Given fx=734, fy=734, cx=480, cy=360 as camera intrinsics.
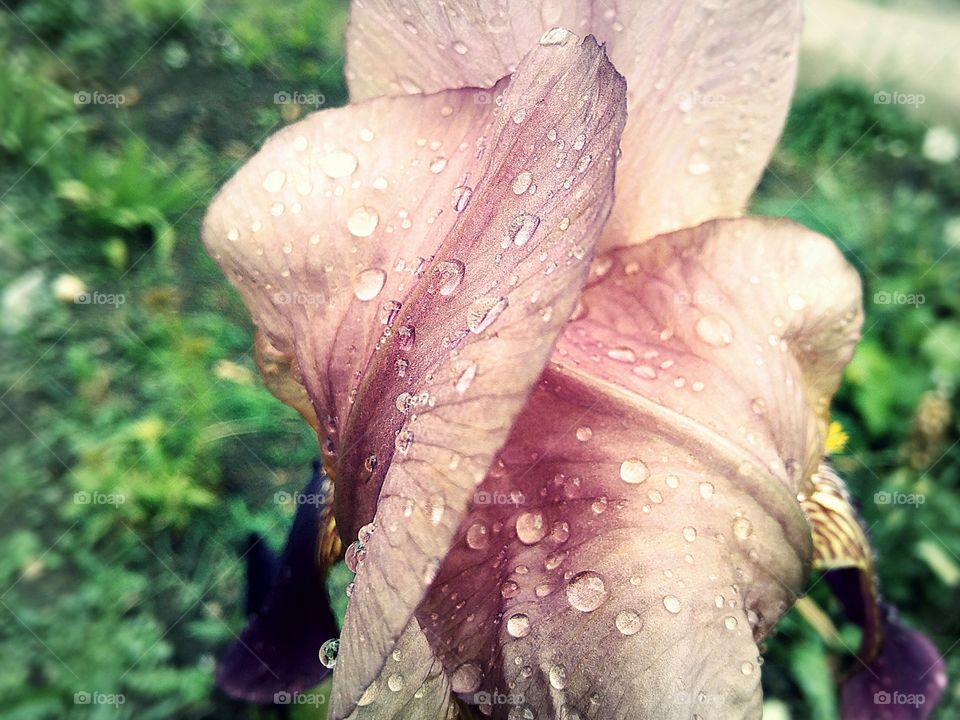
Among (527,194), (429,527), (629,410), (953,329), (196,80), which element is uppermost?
(527,194)

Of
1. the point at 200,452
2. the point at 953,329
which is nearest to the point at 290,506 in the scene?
the point at 200,452

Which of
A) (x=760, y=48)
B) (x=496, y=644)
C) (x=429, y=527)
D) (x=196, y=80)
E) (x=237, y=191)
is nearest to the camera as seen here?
(x=429, y=527)

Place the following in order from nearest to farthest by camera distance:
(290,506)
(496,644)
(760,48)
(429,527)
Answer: (429,527), (496,644), (760,48), (290,506)

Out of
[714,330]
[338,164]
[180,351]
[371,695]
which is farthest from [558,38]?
[180,351]

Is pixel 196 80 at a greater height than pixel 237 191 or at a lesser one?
lesser

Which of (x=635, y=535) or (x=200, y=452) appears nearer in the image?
(x=635, y=535)

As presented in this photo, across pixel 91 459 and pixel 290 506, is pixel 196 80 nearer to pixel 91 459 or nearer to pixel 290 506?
pixel 91 459

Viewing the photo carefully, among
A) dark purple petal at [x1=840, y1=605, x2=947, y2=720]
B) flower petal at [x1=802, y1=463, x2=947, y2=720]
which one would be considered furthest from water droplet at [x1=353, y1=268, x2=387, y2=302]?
dark purple petal at [x1=840, y1=605, x2=947, y2=720]
